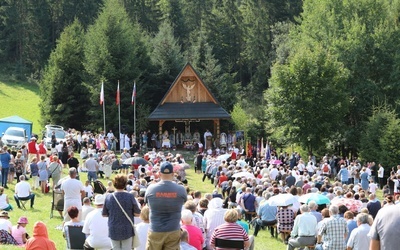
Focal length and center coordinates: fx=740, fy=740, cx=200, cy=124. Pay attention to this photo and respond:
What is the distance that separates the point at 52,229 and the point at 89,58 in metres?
32.3

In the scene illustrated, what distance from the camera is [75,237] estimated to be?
12.9 meters

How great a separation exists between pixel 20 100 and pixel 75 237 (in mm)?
56997

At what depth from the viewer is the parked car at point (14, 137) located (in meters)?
38.2

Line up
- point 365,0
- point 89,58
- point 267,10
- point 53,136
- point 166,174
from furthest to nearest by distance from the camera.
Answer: point 267,10
point 365,0
point 89,58
point 53,136
point 166,174

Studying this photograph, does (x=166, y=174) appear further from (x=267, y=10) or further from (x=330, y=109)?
(x=267, y=10)

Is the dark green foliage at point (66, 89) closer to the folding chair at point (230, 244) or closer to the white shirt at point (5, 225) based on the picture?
the white shirt at point (5, 225)

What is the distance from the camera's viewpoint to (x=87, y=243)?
11.8 metres

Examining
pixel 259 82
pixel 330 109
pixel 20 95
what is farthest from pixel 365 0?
pixel 20 95

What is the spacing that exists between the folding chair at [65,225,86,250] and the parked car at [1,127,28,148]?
25746mm

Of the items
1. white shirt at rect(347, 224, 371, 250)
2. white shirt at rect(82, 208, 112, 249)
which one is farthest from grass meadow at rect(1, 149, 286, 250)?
white shirt at rect(347, 224, 371, 250)

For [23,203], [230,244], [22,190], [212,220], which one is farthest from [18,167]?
[230,244]

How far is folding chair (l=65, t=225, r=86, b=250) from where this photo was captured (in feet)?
42.1

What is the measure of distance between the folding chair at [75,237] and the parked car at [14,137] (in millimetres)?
25746

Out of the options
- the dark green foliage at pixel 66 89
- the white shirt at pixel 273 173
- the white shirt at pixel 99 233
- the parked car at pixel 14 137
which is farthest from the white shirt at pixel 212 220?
the dark green foliage at pixel 66 89
